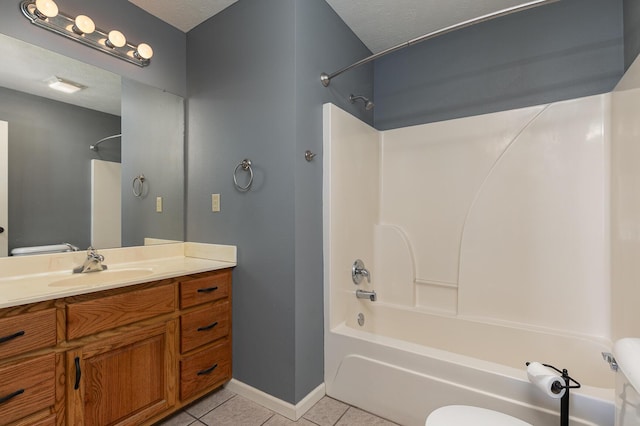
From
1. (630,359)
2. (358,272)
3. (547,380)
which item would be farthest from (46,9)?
(547,380)

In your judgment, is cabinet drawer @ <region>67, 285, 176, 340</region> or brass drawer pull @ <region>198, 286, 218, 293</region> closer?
cabinet drawer @ <region>67, 285, 176, 340</region>

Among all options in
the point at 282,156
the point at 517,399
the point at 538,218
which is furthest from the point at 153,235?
the point at 538,218

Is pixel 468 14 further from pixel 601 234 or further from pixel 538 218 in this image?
pixel 601 234

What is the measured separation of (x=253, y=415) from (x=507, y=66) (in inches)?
109

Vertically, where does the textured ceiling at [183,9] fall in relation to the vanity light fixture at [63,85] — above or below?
above

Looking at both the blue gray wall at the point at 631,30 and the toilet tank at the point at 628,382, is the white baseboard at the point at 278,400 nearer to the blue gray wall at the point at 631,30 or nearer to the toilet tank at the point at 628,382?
the toilet tank at the point at 628,382

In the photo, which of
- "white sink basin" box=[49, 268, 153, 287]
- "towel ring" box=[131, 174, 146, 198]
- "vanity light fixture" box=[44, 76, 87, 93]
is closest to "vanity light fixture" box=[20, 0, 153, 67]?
"vanity light fixture" box=[44, 76, 87, 93]

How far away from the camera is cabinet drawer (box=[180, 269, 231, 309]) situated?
1638 mm

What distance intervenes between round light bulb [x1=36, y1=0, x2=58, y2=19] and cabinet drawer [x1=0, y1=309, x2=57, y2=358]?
1.49m

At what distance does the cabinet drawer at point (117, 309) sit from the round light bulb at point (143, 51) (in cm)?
151

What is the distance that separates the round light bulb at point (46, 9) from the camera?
4.94 feet

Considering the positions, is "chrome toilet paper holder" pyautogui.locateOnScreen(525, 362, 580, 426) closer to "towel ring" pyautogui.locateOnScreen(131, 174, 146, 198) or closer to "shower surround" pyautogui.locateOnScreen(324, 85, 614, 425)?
"shower surround" pyautogui.locateOnScreen(324, 85, 614, 425)

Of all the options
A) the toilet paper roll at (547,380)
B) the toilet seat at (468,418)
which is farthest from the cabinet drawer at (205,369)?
the toilet paper roll at (547,380)

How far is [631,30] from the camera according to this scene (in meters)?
1.60
